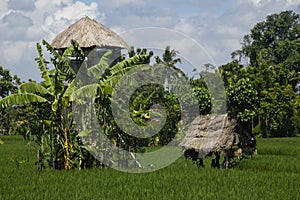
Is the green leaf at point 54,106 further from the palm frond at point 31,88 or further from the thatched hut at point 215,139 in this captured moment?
the thatched hut at point 215,139

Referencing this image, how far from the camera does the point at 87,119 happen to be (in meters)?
9.15

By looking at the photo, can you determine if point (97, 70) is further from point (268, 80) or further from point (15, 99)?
point (268, 80)

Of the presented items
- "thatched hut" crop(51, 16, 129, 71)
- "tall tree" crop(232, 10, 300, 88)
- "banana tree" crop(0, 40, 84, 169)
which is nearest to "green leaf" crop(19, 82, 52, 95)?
"banana tree" crop(0, 40, 84, 169)

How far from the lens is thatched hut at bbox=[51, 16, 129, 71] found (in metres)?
11.6

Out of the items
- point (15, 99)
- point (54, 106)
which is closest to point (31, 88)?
point (15, 99)

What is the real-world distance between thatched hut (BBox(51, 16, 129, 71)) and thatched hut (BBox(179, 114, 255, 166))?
128 inches

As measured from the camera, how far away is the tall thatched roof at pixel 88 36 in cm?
1166

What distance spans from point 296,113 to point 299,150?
36.2ft

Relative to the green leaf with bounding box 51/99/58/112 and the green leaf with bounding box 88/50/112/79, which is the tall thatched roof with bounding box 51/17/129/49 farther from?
the green leaf with bounding box 51/99/58/112

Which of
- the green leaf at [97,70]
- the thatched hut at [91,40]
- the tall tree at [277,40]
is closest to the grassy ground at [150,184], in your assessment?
the green leaf at [97,70]

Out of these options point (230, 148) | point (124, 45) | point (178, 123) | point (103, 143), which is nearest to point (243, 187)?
point (230, 148)

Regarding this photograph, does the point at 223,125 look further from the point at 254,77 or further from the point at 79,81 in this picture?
the point at 254,77

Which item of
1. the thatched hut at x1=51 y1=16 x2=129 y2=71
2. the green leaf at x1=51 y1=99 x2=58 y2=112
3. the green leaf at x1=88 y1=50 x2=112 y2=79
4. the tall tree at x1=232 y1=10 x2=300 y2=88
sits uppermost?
the tall tree at x1=232 y1=10 x2=300 y2=88

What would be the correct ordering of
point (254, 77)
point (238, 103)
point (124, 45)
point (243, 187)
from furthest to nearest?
1. point (254, 77)
2. point (124, 45)
3. point (238, 103)
4. point (243, 187)
